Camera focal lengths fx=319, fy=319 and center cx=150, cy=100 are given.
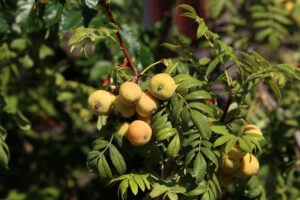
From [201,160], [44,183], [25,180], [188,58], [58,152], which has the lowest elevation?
[44,183]

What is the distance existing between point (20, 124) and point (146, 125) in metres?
0.96

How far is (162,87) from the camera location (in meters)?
1.04

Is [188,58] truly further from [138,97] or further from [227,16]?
[227,16]

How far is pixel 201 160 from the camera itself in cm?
105

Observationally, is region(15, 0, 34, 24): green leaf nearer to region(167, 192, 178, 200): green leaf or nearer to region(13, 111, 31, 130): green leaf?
region(13, 111, 31, 130): green leaf

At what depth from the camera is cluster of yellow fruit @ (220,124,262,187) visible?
1163 millimetres

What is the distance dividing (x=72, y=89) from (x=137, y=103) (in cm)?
125

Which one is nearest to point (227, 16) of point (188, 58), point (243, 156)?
point (188, 58)

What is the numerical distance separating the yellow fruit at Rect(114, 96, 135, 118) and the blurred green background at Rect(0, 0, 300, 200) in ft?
1.72

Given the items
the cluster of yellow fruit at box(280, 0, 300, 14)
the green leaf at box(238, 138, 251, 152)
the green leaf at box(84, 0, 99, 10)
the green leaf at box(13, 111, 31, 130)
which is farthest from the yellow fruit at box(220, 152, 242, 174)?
the cluster of yellow fruit at box(280, 0, 300, 14)

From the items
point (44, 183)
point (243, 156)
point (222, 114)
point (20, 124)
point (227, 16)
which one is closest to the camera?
point (243, 156)

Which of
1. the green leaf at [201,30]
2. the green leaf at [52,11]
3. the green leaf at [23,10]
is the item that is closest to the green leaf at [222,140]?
the green leaf at [201,30]

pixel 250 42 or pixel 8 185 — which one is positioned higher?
pixel 250 42

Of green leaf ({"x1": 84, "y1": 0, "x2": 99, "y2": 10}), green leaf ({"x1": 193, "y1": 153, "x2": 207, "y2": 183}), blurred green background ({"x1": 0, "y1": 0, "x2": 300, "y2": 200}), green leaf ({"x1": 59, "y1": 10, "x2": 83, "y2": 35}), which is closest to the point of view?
green leaf ({"x1": 193, "y1": 153, "x2": 207, "y2": 183})
